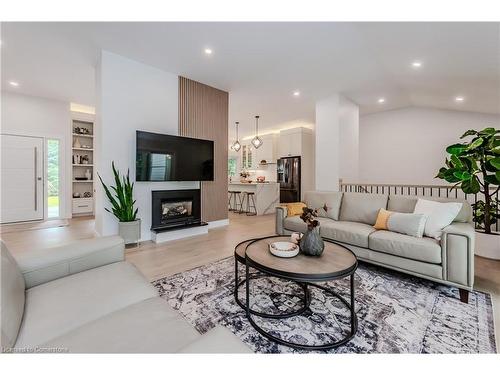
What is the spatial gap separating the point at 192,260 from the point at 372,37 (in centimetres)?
367

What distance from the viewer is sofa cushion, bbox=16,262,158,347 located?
1.03 metres

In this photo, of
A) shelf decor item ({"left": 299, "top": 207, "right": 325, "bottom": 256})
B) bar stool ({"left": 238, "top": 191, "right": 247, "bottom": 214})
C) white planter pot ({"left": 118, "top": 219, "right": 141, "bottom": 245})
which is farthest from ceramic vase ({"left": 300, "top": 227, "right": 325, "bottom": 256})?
bar stool ({"left": 238, "top": 191, "right": 247, "bottom": 214})

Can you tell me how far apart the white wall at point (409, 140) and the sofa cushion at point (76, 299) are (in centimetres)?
675

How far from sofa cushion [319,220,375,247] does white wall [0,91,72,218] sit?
619 centimetres

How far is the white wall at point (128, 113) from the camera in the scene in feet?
11.5

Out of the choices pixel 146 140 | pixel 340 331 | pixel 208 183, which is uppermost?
pixel 146 140

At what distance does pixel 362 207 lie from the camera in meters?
3.33

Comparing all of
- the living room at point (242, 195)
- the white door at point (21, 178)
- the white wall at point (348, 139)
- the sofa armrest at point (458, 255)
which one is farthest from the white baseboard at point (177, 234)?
the white door at point (21, 178)

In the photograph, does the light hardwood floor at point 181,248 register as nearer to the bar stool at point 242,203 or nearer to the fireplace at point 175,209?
the fireplace at point 175,209

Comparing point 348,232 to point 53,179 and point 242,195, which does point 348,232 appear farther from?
point 53,179

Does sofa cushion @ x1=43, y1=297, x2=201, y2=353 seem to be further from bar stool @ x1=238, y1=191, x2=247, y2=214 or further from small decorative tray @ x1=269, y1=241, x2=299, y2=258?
bar stool @ x1=238, y1=191, x2=247, y2=214

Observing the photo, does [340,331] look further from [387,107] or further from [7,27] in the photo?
[387,107]

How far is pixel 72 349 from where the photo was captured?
0.90 meters
